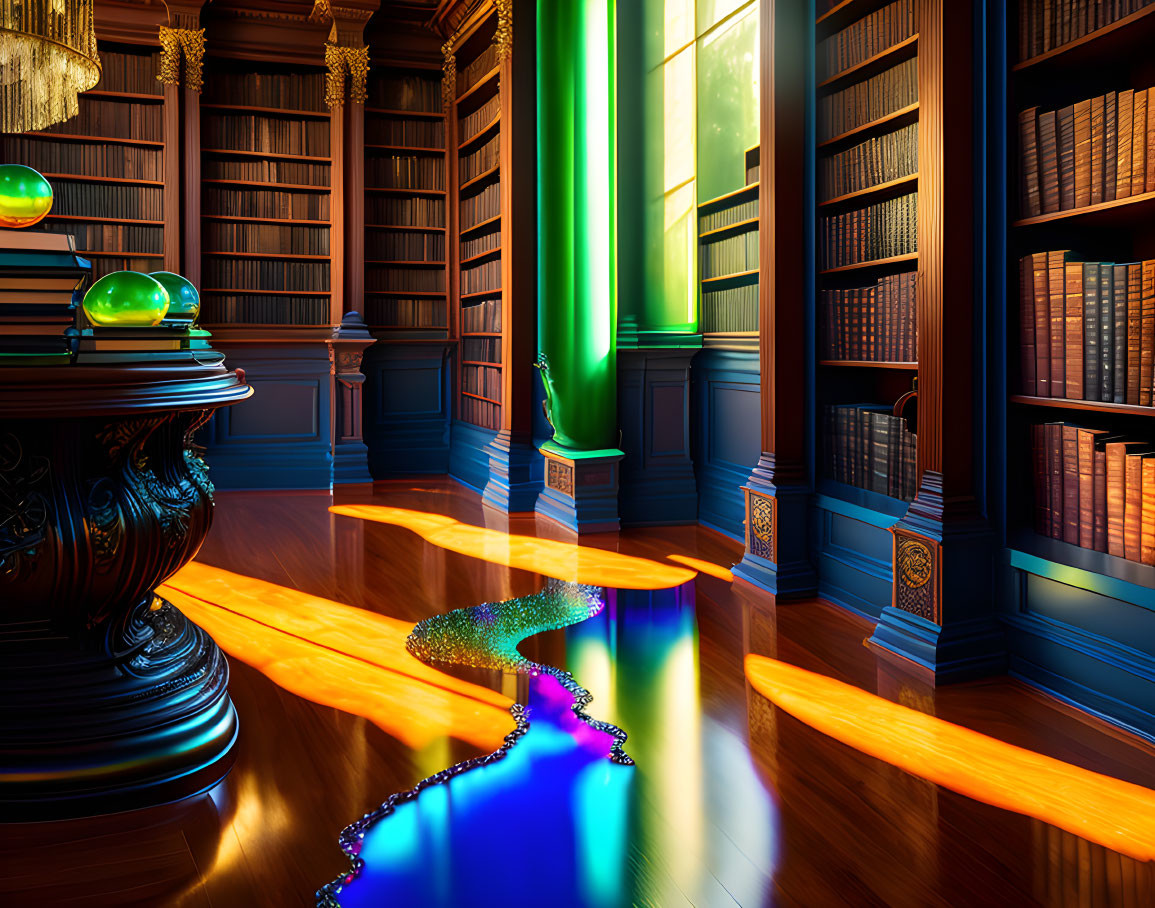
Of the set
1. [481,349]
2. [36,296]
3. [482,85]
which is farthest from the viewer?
[481,349]

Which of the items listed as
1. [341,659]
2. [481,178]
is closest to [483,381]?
[481,178]

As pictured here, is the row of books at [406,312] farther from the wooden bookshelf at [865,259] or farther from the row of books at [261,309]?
the wooden bookshelf at [865,259]

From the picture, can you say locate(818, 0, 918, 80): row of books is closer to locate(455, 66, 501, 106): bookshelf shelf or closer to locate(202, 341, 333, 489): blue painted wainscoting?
locate(455, 66, 501, 106): bookshelf shelf

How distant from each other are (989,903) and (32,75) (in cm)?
321

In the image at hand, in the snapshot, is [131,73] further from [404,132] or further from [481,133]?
[481,133]

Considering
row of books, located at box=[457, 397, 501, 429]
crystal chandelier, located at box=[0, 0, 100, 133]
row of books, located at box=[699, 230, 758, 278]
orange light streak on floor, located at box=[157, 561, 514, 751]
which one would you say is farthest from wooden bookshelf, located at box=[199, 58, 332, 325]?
crystal chandelier, located at box=[0, 0, 100, 133]

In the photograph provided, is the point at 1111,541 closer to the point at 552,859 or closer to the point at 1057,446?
the point at 1057,446

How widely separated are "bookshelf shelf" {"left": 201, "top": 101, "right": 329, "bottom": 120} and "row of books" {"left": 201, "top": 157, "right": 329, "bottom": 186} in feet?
1.08

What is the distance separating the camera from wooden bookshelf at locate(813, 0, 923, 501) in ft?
11.0

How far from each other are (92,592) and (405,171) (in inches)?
225

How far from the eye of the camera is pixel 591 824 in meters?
1.95

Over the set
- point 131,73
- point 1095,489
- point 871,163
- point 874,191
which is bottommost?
point 1095,489

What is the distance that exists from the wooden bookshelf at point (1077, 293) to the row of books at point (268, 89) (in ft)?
17.8

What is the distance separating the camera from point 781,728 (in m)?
2.46
